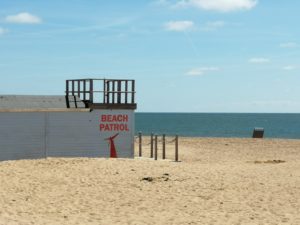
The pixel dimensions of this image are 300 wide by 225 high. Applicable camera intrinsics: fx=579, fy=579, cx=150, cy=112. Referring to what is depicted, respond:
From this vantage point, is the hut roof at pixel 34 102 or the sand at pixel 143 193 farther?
the hut roof at pixel 34 102

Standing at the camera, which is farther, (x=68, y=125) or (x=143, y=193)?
(x=68, y=125)

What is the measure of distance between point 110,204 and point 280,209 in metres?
4.46

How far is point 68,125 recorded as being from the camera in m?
25.4

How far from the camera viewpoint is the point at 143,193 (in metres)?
17.3

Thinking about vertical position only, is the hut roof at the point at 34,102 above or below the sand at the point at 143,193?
above

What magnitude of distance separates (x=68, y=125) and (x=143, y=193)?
902 centimetres

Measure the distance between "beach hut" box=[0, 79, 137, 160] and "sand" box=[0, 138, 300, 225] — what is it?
4.02 ft

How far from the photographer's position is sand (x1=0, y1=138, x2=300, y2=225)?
45.4 ft

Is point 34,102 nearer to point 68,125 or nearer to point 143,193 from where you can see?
point 68,125

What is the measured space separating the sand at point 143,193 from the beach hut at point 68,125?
123 centimetres

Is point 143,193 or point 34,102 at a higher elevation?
point 34,102

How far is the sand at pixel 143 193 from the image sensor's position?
1385 cm

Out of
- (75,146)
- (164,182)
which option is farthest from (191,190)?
(75,146)

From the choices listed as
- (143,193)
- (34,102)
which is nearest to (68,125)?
(34,102)
